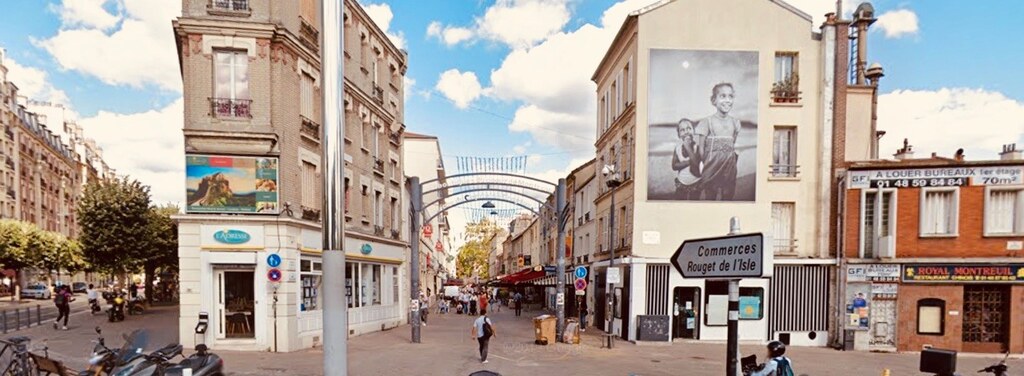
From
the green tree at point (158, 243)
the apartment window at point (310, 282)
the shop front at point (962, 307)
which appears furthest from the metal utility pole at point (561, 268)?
the green tree at point (158, 243)

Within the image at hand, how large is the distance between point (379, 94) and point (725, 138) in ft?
48.7

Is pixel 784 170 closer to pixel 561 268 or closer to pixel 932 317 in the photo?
pixel 932 317

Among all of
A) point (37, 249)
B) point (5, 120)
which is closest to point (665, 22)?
point (37, 249)

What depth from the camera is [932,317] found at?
19203 millimetres

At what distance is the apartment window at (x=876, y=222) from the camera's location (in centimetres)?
1948

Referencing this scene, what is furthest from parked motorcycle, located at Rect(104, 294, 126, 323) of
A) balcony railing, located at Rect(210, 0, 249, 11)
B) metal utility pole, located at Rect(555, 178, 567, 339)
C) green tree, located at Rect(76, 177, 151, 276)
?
metal utility pole, located at Rect(555, 178, 567, 339)

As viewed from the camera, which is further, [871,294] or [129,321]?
[129,321]

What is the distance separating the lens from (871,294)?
64.7 feet

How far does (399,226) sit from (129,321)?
526 inches

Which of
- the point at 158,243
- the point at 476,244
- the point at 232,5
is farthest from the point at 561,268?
the point at 476,244

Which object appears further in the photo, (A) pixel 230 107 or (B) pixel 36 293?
(B) pixel 36 293

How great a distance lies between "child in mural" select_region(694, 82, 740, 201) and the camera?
21.1m

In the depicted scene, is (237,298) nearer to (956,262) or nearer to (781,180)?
(781,180)

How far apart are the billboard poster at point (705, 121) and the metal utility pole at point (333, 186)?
16779mm
